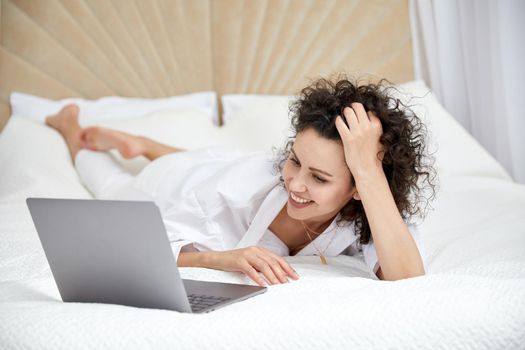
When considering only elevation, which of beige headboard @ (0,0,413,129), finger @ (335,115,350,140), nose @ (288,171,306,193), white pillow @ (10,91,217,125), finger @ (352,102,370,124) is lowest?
nose @ (288,171,306,193)

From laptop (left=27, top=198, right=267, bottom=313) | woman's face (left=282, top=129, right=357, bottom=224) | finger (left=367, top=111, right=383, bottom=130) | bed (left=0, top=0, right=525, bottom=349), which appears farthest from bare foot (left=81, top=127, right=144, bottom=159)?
laptop (left=27, top=198, right=267, bottom=313)

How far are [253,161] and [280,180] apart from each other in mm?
223

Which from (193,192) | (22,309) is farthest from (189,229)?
(22,309)

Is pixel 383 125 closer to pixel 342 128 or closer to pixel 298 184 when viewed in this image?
pixel 342 128

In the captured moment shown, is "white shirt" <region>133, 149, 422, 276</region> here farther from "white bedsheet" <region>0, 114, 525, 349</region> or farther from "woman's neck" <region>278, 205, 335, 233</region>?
"white bedsheet" <region>0, 114, 525, 349</region>

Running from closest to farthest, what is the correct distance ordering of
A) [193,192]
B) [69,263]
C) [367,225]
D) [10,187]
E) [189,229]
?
[69,263]
[367,225]
[189,229]
[193,192]
[10,187]

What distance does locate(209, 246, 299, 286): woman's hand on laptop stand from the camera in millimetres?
1257

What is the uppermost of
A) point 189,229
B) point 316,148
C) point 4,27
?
point 4,27

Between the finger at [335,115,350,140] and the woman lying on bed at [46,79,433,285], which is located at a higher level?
the finger at [335,115,350,140]

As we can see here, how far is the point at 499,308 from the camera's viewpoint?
99 cm

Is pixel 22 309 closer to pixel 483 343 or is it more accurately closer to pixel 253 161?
pixel 483 343

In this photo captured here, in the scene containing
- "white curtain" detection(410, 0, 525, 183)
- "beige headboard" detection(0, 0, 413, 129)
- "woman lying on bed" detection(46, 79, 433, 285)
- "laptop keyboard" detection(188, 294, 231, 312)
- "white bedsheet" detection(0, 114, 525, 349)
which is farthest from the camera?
"beige headboard" detection(0, 0, 413, 129)

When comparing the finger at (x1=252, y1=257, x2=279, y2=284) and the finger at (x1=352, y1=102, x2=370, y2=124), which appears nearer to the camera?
the finger at (x1=252, y1=257, x2=279, y2=284)

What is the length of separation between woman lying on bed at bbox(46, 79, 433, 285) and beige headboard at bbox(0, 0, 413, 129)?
1208mm
